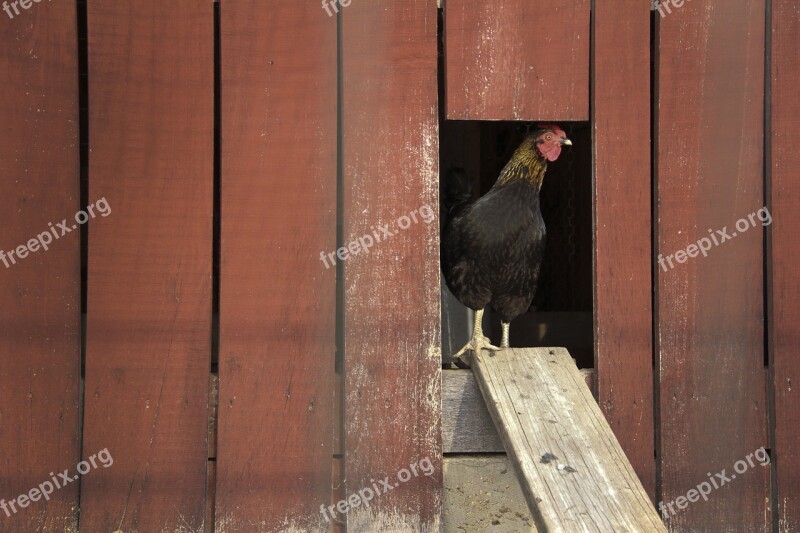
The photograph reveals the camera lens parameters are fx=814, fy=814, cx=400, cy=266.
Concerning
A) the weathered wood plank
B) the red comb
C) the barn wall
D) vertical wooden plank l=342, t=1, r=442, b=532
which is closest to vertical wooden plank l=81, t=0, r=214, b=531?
the barn wall

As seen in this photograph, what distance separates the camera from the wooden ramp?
2250 mm

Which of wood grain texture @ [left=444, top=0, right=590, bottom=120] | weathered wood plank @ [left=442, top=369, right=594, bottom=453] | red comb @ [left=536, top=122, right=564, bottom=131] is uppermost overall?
wood grain texture @ [left=444, top=0, right=590, bottom=120]

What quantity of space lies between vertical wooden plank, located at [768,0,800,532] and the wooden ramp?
0.79m

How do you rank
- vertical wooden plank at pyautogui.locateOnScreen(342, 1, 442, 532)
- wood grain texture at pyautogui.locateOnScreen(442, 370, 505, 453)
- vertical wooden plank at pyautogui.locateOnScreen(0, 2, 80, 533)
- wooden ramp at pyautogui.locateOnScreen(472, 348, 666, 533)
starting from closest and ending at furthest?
wooden ramp at pyautogui.locateOnScreen(472, 348, 666, 533) < vertical wooden plank at pyautogui.locateOnScreen(0, 2, 80, 533) < vertical wooden plank at pyautogui.locateOnScreen(342, 1, 442, 532) < wood grain texture at pyautogui.locateOnScreen(442, 370, 505, 453)

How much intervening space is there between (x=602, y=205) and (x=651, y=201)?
20cm

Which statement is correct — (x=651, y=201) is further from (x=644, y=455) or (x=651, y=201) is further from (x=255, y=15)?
(x=255, y=15)

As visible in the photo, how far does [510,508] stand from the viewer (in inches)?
116

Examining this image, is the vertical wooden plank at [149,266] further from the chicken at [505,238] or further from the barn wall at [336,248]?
the chicken at [505,238]

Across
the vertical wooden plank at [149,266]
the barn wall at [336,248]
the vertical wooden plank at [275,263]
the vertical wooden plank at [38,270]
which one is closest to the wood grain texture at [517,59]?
the barn wall at [336,248]

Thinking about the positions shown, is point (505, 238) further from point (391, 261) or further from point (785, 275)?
point (785, 275)

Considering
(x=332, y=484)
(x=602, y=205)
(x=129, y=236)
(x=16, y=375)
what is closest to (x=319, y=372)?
(x=332, y=484)

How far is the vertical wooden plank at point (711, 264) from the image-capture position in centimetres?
295

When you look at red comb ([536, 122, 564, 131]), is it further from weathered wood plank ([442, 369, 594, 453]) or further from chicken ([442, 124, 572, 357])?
weathered wood plank ([442, 369, 594, 453])

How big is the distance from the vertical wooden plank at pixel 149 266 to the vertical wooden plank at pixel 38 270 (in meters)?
0.07
